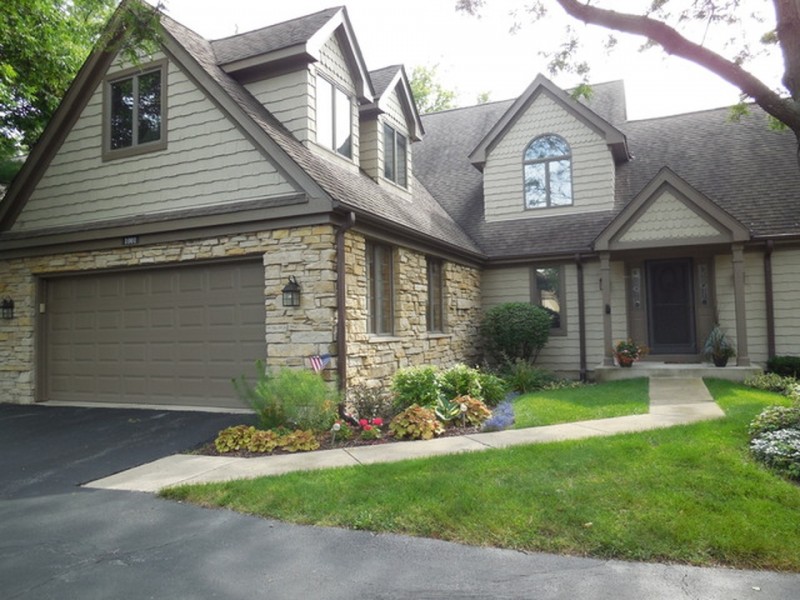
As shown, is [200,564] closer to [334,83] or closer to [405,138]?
[334,83]

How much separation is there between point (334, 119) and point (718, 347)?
8.78 meters

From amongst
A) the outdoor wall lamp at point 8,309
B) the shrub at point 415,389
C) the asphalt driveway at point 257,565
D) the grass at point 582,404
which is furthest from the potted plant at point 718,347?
the outdoor wall lamp at point 8,309

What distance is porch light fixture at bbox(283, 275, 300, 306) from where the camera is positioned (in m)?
8.12

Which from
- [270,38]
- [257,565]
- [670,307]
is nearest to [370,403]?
[257,565]

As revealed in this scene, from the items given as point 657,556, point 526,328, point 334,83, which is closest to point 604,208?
point 526,328

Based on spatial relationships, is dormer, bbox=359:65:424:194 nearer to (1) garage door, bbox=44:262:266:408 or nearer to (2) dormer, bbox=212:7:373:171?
(2) dormer, bbox=212:7:373:171

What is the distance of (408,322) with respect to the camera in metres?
10.4

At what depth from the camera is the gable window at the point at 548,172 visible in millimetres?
14273

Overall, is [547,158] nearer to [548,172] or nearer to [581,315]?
[548,172]

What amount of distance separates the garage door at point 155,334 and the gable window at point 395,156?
4.62 m

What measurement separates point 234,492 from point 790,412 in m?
5.79

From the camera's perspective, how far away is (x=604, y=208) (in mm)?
13844

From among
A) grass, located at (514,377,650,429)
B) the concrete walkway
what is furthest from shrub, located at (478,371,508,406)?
the concrete walkway

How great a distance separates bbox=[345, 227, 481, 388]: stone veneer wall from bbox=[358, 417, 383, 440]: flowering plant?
1.00 meters
